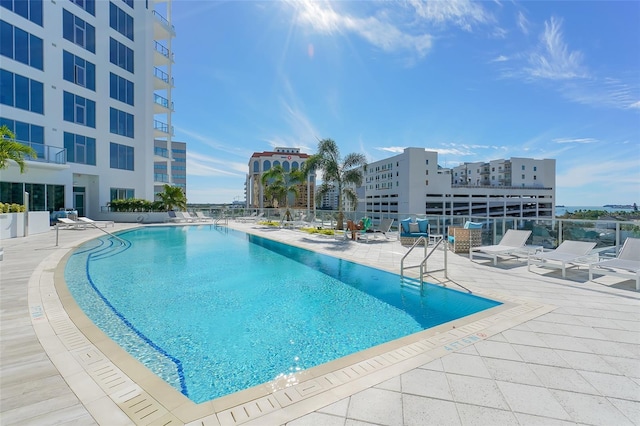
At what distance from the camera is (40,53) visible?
17.6 metres

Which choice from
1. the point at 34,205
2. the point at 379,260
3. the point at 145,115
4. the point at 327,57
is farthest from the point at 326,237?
the point at 145,115

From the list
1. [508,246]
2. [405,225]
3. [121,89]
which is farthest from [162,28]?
[508,246]

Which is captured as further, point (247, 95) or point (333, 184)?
point (247, 95)

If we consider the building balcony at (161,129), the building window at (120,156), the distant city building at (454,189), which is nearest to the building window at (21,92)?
the building window at (120,156)

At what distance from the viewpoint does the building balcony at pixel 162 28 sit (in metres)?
25.5

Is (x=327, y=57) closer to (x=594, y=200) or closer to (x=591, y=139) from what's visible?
(x=594, y=200)

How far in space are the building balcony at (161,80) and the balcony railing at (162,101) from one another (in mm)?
1369

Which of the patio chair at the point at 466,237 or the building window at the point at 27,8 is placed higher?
the building window at the point at 27,8

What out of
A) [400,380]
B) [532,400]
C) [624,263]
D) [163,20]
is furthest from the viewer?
[163,20]

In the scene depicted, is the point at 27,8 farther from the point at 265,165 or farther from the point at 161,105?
the point at 265,165

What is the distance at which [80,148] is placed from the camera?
19844 millimetres

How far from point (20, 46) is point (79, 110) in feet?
13.5

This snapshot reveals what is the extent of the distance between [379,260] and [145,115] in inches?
965

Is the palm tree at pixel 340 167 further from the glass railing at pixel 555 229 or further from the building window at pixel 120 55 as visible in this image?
the building window at pixel 120 55
